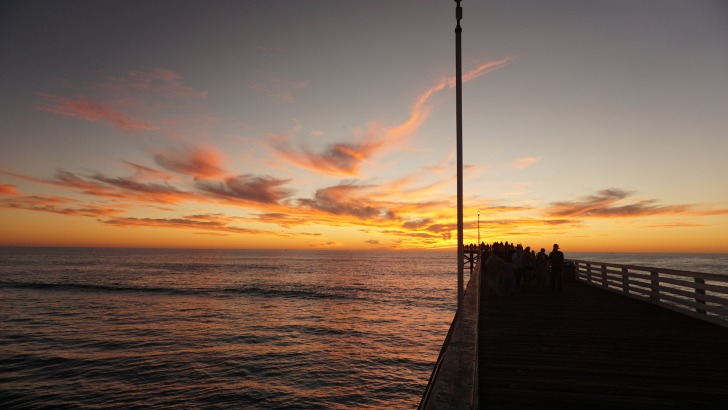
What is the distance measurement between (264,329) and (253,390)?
37.3 feet

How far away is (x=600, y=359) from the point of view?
712cm

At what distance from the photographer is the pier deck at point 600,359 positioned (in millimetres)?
5293

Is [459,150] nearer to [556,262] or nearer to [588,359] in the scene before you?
[588,359]

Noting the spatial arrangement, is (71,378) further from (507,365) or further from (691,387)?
(691,387)

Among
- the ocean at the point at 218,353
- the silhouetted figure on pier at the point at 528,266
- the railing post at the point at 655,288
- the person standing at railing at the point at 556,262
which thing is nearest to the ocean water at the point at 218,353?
the ocean at the point at 218,353

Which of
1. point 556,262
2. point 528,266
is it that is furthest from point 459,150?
point 528,266

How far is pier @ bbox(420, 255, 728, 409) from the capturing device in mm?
5180

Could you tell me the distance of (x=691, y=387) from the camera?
567cm

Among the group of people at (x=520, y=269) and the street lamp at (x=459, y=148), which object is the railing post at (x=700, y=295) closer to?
the group of people at (x=520, y=269)

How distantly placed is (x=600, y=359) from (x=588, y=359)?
0.22m

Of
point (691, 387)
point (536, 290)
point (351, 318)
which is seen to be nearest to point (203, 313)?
point (351, 318)

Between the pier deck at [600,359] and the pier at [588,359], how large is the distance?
0.01m

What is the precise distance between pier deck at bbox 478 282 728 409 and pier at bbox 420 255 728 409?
→ 1cm

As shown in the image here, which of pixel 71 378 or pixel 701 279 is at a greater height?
pixel 701 279
